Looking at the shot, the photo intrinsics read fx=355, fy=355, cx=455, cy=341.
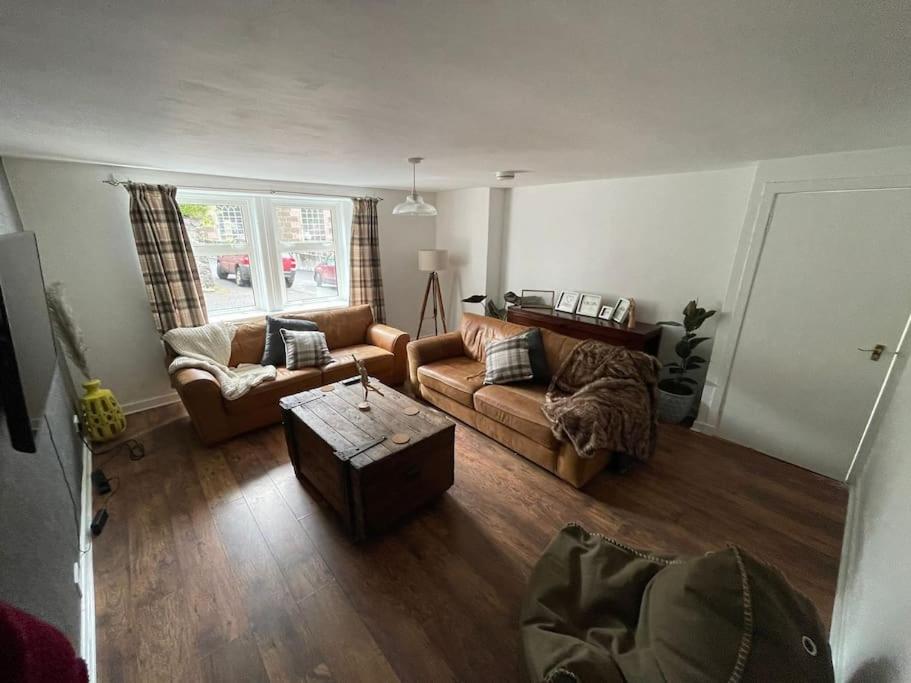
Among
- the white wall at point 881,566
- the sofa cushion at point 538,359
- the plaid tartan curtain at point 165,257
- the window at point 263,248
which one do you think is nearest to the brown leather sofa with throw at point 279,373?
the plaid tartan curtain at point 165,257

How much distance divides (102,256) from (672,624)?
4.13 m

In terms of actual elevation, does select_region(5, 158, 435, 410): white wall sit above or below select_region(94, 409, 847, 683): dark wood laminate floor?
above

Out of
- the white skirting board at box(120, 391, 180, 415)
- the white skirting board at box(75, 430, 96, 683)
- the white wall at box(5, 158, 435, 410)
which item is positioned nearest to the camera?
the white skirting board at box(75, 430, 96, 683)

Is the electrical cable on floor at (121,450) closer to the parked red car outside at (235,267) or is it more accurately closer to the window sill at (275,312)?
the window sill at (275,312)

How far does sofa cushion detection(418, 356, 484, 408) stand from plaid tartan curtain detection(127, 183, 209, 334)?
7.05 ft

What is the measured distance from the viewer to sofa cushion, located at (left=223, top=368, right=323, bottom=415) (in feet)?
8.70

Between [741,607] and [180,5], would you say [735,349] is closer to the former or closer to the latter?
[741,607]


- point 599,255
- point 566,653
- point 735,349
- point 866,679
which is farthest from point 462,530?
point 599,255

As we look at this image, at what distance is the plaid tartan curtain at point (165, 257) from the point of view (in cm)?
285

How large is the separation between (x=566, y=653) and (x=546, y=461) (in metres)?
1.41

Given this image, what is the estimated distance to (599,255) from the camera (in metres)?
3.49

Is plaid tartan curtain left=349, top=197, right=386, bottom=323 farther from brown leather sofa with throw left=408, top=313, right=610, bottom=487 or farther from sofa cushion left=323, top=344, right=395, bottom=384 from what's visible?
brown leather sofa with throw left=408, top=313, right=610, bottom=487

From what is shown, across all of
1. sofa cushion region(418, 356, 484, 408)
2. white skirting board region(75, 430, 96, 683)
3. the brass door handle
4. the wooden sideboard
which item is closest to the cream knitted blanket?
white skirting board region(75, 430, 96, 683)

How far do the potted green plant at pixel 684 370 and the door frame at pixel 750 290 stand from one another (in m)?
0.11
